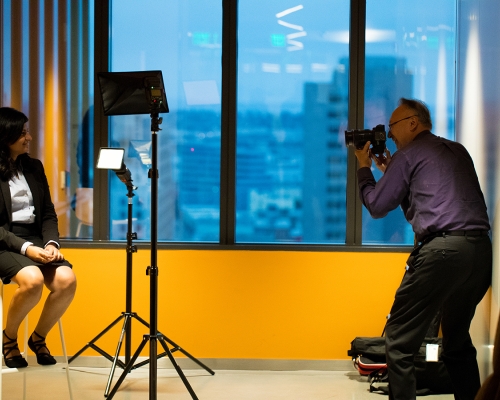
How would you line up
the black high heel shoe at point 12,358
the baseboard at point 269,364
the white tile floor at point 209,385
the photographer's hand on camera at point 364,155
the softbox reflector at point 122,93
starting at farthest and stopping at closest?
1. the baseboard at point 269,364
2. the white tile floor at point 209,385
3. the softbox reflector at point 122,93
4. the photographer's hand on camera at point 364,155
5. the black high heel shoe at point 12,358

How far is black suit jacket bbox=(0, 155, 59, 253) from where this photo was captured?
10.7 ft

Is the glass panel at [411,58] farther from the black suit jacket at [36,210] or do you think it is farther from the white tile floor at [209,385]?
the black suit jacket at [36,210]

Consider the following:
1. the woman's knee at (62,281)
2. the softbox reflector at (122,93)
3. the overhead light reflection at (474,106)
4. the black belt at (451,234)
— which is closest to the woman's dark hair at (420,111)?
the overhead light reflection at (474,106)

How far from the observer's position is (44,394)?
381 centimetres

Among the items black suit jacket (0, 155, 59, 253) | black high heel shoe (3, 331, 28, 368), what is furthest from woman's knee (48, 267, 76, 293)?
black high heel shoe (3, 331, 28, 368)

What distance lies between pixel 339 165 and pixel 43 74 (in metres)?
2.14

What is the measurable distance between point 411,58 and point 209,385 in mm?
2534

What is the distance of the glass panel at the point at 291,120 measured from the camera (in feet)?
15.0

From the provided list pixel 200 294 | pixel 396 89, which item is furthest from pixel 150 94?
pixel 396 89

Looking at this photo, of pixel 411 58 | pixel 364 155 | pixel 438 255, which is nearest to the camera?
pixel 438 255

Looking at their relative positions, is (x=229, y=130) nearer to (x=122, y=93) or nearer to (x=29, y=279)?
(x=122, y=93)

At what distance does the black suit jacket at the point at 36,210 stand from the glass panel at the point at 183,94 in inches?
42.7

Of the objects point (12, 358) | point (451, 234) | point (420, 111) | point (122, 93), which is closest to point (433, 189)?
point (451, 234)

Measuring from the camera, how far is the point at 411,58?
4.55 meters
